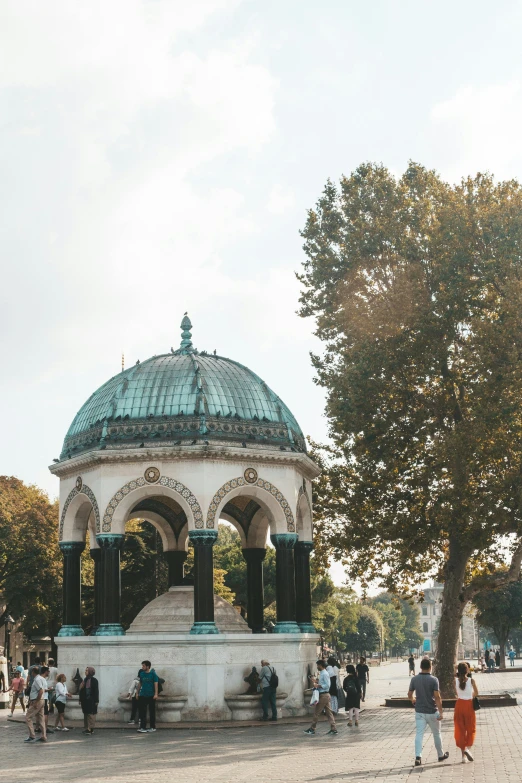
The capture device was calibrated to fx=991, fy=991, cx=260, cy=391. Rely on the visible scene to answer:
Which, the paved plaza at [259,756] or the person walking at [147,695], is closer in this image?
the paved plaza at [259,756]

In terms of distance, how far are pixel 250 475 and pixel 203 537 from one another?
208 cm

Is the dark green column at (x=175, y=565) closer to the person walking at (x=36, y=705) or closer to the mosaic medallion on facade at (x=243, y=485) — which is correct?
the mosaic medallion on facade at (x=243, y=485)

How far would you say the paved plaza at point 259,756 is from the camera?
46.6 feet

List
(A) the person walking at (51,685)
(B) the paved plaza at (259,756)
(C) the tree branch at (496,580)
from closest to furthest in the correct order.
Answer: (B) the paved plaza at (259,756)
(A) the person walking at (51,685)
(C) the tree branch at (496,580)

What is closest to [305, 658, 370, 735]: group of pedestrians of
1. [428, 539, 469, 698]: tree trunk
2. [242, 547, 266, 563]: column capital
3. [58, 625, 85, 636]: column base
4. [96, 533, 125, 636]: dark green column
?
[242, 547, 266, 563]: column capital

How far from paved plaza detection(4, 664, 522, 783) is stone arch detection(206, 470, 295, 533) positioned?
5.33m

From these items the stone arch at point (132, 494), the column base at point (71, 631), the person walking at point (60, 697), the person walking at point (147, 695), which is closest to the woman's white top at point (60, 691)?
the person walking at point (60, 697)

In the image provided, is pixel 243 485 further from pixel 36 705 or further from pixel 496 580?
pixel 496 580

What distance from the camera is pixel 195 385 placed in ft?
84.5

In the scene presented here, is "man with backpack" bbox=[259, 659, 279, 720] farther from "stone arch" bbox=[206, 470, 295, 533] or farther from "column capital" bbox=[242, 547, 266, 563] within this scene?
"column capital" bbox=[242, 547, 266, 563]

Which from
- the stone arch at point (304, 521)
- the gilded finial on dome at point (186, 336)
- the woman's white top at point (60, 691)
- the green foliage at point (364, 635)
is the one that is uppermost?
the gilded finial on dome at point (186, 336)

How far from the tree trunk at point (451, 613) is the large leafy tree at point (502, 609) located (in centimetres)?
3808

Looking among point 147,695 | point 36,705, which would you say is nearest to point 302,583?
point 147,695

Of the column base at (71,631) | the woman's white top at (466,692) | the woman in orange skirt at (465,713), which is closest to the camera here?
the woman in orange skirt at (465,713)
